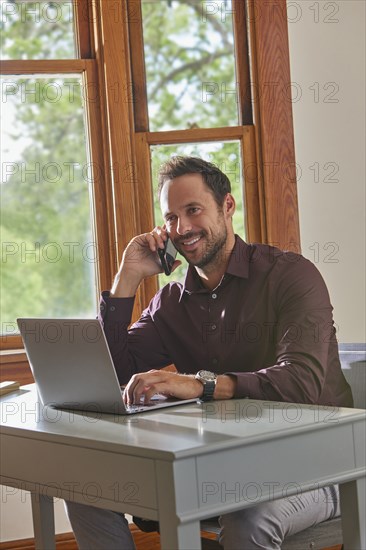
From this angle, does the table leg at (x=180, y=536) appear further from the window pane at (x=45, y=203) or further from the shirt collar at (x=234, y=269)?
the window pane at (x=45, y=203)

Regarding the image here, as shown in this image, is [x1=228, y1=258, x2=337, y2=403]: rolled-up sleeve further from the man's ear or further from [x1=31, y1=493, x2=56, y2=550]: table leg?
[x1=31, y1=493, x2=56, y2=550]: table leg

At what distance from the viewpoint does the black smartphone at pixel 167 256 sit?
2775mm

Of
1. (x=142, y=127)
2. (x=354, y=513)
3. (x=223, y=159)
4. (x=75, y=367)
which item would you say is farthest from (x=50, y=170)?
(x=354, y=513)

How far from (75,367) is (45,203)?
1.47 m

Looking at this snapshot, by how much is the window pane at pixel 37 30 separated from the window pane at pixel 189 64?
31 cm

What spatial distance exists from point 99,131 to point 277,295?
1311mm

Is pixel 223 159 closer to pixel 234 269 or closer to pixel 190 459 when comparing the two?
pixel 234 269

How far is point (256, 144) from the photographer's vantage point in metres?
3.49

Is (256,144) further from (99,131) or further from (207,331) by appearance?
(207,331)

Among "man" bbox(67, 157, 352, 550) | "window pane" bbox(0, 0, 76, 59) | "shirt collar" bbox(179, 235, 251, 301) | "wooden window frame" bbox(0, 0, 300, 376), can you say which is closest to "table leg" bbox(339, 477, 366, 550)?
"man" bbox(67, 157, 352, 550)

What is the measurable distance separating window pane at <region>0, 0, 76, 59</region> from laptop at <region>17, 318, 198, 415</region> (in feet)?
4.96

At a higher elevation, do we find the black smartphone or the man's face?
the man's face

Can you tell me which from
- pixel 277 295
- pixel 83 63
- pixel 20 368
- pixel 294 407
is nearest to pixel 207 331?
pixel 277 295

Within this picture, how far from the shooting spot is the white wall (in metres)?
3.54
